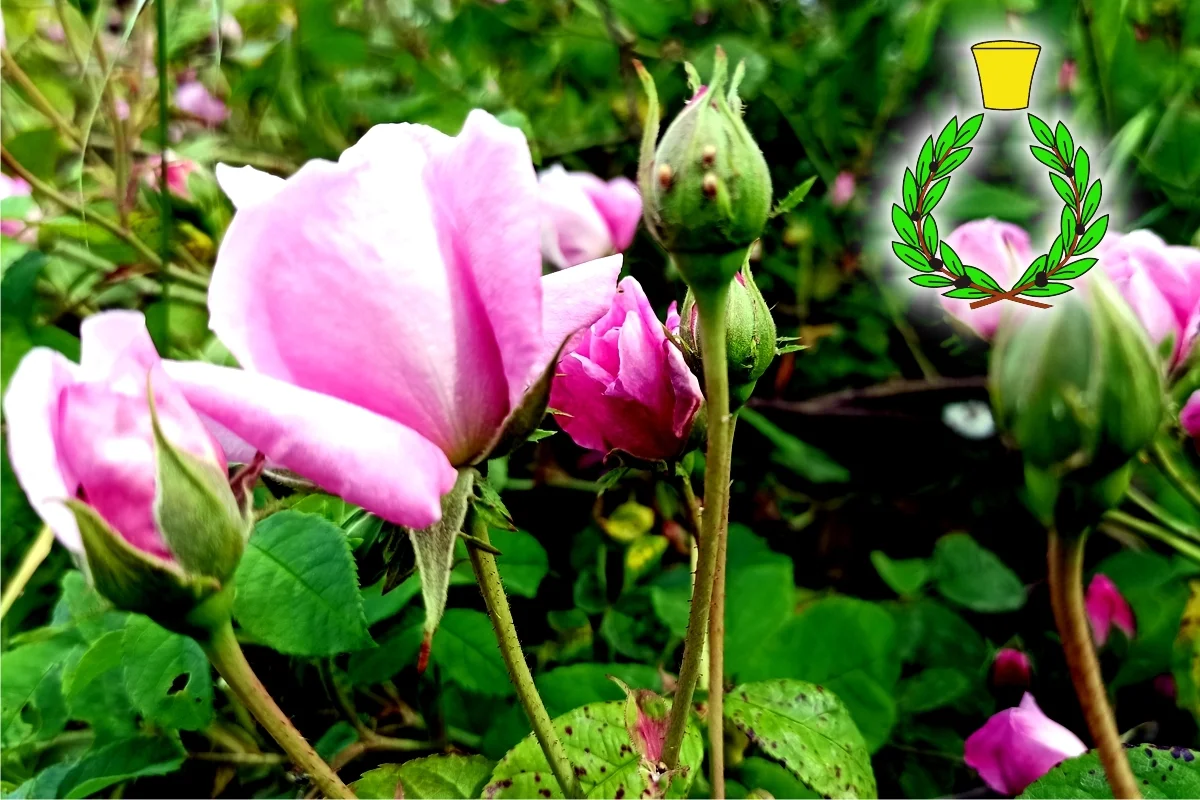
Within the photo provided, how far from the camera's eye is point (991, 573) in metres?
0.58

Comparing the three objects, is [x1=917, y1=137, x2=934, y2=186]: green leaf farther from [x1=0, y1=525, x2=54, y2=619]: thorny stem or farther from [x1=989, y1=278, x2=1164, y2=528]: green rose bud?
[x1=0, y1=525, x2=54, y2=619]: thorny stem

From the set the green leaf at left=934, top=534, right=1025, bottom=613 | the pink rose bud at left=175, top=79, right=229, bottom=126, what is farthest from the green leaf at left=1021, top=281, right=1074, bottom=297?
the pink rose bud at left=175, top=79, right=229, bottom=126

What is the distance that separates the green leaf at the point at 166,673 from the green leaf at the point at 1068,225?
1.24ft

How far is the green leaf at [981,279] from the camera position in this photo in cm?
32

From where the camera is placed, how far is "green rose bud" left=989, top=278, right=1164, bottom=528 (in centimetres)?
18

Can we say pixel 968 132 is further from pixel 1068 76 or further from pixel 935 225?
pixel 1068 76

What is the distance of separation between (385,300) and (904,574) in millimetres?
487

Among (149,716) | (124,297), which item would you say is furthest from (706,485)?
(124,297)

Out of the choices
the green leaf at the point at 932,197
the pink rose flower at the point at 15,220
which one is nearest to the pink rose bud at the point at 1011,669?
the green leaf at the point at 932,197

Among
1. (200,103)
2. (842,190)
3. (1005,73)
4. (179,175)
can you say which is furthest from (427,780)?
(200,103)

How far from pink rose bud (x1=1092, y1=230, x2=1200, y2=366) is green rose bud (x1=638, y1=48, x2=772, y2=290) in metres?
0.14

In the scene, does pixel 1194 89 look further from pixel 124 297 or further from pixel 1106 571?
pixel 124 297

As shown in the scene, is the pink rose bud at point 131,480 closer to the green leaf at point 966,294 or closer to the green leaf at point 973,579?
the green leaf at point 966,294

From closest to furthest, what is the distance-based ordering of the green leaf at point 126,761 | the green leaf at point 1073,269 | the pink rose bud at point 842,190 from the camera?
the green leaf at point 1073,269, the green leaf at point 126,761, the pink rose bud at point 842,190
